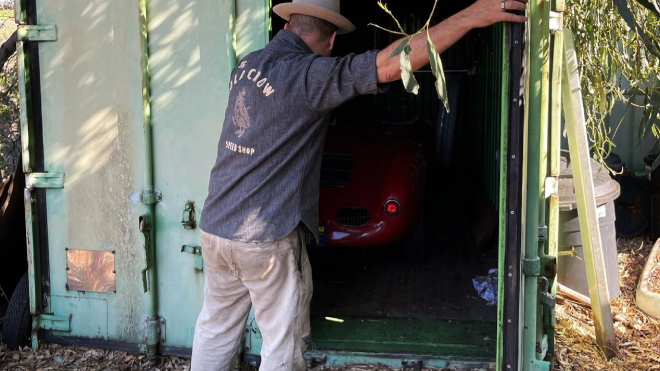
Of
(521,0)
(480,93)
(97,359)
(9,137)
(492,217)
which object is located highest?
(521,0)

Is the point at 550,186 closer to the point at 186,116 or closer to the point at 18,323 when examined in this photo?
the point at 186,116

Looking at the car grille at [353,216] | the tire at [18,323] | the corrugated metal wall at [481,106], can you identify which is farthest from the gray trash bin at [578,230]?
the tire at [18,323]

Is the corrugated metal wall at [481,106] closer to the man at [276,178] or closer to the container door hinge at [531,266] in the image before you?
the container door hinge at [531,266]

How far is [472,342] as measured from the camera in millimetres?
4379

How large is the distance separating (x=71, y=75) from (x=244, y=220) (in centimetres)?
182

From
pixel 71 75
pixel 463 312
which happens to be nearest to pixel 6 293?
pixel 71 75

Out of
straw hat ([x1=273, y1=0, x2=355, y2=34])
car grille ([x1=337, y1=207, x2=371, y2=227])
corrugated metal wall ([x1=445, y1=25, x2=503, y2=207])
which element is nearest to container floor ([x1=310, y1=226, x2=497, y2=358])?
car grille ([x1=337, y1=207, x2=371, y2=227])

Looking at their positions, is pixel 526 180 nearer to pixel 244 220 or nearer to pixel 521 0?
pixel 521 0

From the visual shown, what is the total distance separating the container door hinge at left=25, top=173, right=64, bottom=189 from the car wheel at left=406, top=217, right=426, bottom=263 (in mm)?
2985

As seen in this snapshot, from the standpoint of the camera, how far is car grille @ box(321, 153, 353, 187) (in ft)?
18.6

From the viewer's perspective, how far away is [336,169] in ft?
19.1

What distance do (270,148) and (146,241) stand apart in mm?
1473

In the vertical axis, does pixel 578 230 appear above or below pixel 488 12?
below

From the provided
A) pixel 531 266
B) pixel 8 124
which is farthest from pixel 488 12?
pixel 8 124
